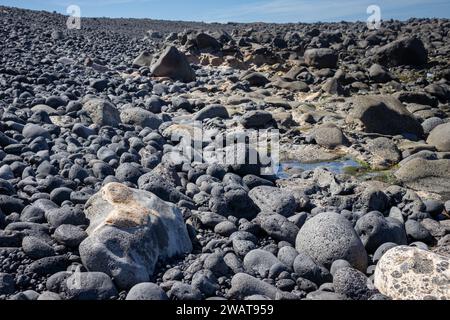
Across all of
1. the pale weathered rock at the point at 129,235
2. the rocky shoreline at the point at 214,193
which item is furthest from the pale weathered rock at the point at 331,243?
the pale weathered rock at the point at 129,235

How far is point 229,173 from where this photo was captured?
6.48 meters

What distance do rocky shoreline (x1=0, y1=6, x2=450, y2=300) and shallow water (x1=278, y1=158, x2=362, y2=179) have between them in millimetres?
44

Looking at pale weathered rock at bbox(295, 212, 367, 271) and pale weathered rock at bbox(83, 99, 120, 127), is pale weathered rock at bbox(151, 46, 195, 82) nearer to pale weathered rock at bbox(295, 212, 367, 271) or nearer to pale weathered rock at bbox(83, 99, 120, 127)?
pale weathered rock at bbox(83, 99, 120, 127)

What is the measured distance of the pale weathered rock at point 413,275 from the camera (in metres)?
3.57

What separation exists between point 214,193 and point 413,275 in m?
2.59

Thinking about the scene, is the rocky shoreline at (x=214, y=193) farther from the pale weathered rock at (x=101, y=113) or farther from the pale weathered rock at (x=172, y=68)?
the pale weathered rock at (x=172, y=68)

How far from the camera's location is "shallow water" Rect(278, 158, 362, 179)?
24.2ft

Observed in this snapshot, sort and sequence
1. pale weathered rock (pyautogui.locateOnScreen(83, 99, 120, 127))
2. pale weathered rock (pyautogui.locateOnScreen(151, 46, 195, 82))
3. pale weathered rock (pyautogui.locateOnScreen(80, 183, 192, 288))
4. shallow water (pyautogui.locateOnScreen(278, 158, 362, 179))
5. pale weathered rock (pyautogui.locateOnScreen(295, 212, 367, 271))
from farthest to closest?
pale weathered rock (pyautogui.locateOnScreen(151, 46, 195, 82)) → pale weathered rock (pyautogui.locateOnScreen(83, 99, 120, 127)) → shallow water (pyautogui.locateOnScreen(278, 158, 362, 179)) → pale weathered rock (pyautogui.locateOnScreen(295, 212, 367, 271)) → pale weathered rock (pyautogui.locateOnScreen(80, 183, 192, 288))

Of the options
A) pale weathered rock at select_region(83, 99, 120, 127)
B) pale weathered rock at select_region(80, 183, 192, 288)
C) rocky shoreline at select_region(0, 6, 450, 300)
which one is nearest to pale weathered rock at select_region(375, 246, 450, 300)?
rocky shoreline at select_region(0, 6, 450, 300)

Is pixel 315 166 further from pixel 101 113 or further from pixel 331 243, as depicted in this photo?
pixel 101 113

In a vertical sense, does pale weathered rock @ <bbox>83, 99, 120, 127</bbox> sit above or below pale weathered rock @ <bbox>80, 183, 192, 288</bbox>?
above

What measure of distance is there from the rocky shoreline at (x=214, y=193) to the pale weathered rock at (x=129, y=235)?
0.01 meters
